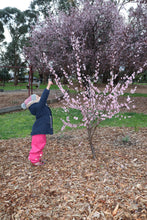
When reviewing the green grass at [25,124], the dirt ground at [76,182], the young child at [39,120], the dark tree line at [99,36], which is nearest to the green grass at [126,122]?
the green grass at [25,124]

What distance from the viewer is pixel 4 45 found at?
37.7 metres

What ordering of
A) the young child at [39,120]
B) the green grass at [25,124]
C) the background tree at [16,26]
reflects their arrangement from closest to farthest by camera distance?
the young child at [39,120], the green grass at [25,124], the background tree at [16,26]

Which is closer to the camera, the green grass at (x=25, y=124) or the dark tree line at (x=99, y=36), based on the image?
the green grass at (x=25, y=124)

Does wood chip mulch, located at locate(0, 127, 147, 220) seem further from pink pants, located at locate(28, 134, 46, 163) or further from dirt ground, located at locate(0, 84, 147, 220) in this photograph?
pink pants, located at locate(28, 134, 46, 163)

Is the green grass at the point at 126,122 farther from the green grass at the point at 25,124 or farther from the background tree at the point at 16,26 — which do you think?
the background tree at the point at 16,26

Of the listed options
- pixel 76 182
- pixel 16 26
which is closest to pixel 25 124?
pixel 76 182

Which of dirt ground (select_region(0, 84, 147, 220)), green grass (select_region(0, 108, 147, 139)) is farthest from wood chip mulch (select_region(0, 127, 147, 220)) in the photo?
green grass (select_region(0, 108, 147, 139))

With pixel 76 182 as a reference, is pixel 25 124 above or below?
above

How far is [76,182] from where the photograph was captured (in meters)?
3.40

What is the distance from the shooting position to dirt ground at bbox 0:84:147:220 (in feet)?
9.12

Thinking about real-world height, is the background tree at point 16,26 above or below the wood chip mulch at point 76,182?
above

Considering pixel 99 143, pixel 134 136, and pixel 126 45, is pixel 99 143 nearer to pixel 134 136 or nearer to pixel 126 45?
pixel 134 136

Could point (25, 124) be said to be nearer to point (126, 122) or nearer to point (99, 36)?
point (126, 122)

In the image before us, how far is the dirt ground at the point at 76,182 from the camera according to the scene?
2.78 meters
